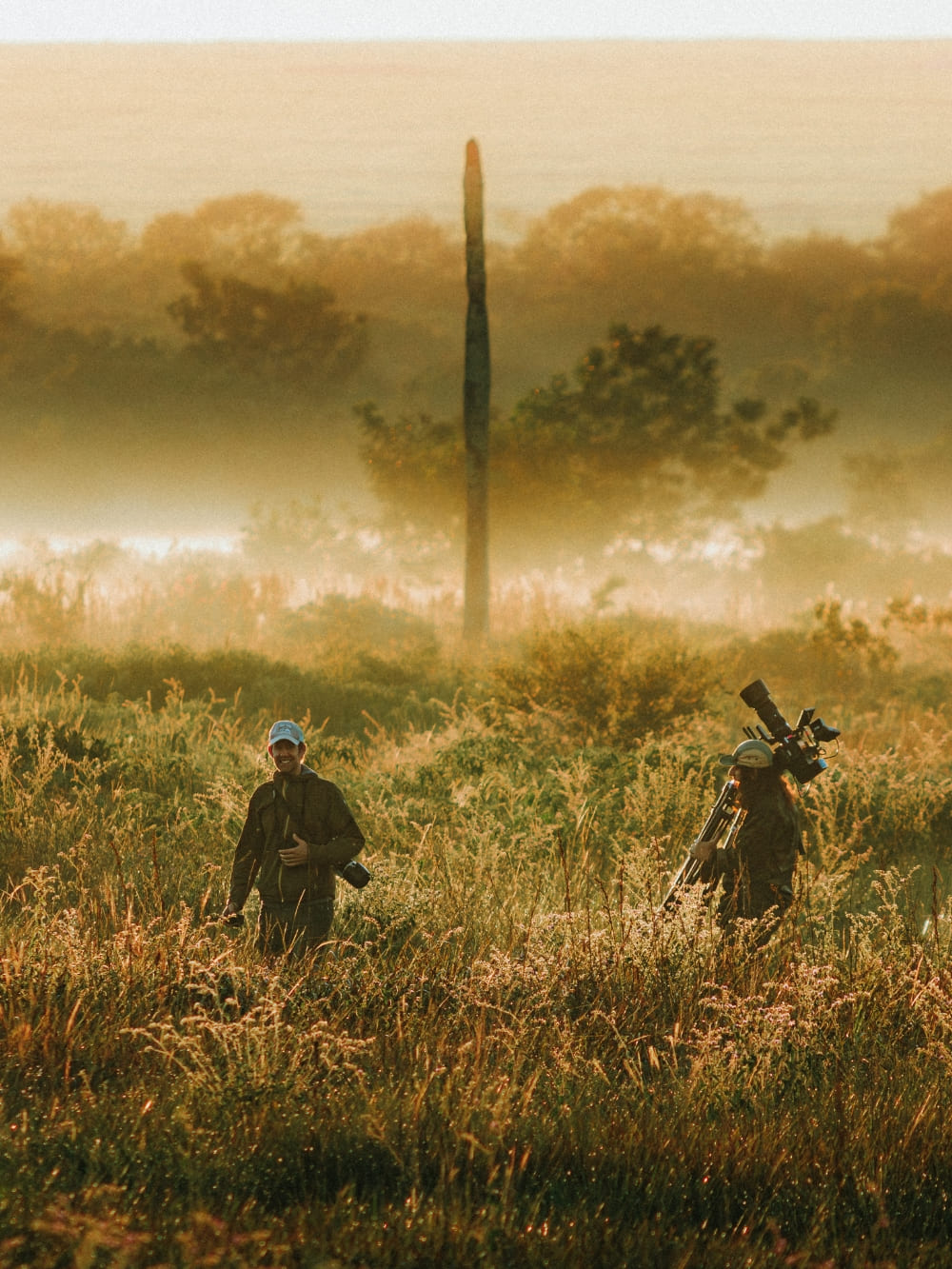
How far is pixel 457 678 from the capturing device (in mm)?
18750

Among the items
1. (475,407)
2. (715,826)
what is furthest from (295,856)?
(475,407)

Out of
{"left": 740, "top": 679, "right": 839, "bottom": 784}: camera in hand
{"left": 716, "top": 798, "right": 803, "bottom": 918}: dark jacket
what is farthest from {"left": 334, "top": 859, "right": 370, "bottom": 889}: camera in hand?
{"left": 740, "top": 679, "right": 839, "bottom": 784}: camera in hand

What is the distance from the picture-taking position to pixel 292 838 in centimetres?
633

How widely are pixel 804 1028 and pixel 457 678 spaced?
1355 cm

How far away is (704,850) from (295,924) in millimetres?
2144

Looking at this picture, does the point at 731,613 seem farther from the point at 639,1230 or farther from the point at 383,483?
the point at 639,1230

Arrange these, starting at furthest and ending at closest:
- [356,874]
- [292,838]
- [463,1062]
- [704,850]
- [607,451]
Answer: [607,451], [704,850], [292,838], [356,874], [463,1062]

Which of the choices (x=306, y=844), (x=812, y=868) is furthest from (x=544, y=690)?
(x=306, y=844)

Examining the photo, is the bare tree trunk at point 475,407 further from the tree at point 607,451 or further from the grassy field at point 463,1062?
→ the grassy field at point 463,1062

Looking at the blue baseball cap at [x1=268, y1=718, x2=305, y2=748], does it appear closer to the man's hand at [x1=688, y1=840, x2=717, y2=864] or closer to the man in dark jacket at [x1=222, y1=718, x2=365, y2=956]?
the man in dark jacket at [x1=222, y1=718, x2=365, y2=956]

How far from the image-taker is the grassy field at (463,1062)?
3.92 m

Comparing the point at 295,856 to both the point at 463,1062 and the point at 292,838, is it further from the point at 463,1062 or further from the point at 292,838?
the point at 463,1062

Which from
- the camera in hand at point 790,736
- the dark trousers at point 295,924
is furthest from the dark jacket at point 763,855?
the dark trousers at point 295,924

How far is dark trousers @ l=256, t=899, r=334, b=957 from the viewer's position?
20.7 ft
